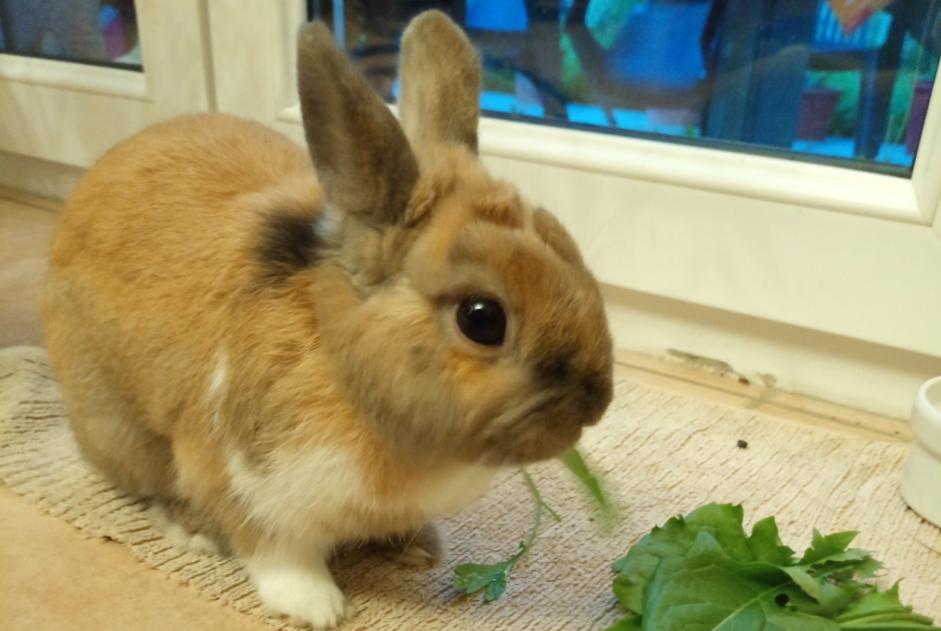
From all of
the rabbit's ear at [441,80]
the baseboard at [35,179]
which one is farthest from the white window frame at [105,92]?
the rabbit's ear at [441,80]

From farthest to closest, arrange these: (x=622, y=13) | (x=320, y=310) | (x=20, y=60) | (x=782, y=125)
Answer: (x=20, y=60)
(x=622, y=13)
(x=782, y=125)
(x=320, y=310)

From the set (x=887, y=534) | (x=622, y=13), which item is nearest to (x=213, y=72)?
(x=622, y=13)

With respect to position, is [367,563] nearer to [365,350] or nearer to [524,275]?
[365,350]

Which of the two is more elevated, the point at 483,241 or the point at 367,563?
the point at 483,241

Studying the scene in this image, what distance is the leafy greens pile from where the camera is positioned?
85 cm

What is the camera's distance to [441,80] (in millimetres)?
911

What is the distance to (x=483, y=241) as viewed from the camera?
0.76 m

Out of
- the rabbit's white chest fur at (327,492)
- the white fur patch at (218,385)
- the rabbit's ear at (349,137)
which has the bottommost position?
the rabbit's white chest fur at (327,492)

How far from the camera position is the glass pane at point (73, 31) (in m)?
2.04

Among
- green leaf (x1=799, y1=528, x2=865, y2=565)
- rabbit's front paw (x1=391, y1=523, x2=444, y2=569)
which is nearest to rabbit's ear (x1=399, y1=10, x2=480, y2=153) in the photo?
rabbit's front paw (x1=391, y1=523, x2=444, y2=569)

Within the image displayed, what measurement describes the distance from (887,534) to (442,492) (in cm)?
60

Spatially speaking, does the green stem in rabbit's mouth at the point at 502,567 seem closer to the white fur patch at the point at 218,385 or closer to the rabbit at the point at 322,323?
the rabbit at the point at 322,323

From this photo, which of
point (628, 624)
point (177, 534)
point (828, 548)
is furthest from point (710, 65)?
point (177, 534)

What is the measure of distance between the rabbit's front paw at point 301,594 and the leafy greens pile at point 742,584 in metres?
0.30
